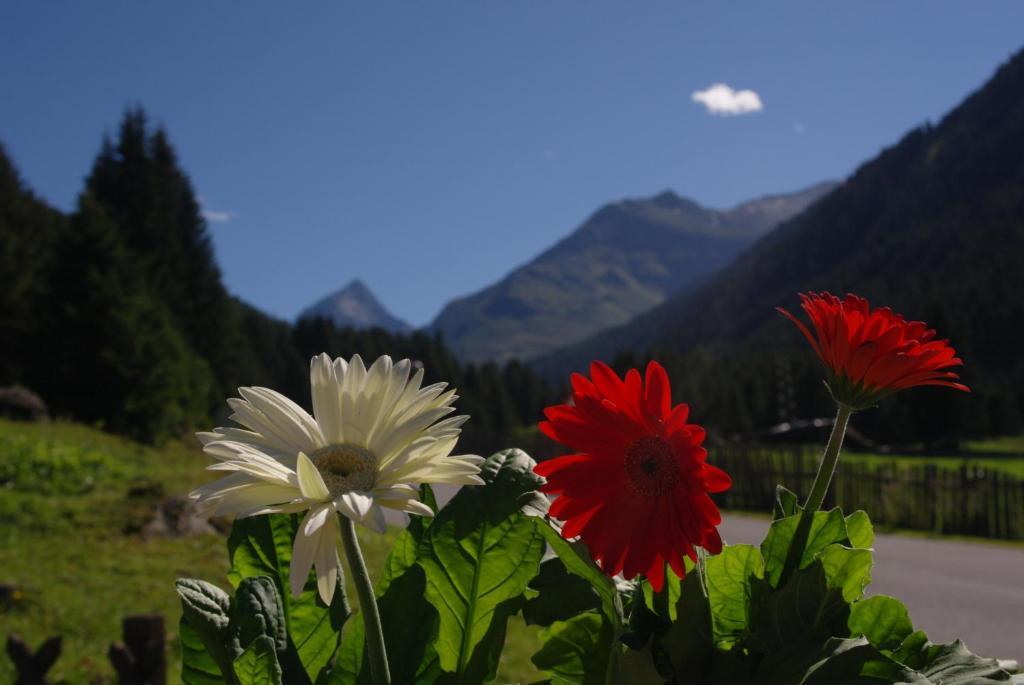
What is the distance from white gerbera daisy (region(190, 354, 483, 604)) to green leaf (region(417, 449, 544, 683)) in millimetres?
51

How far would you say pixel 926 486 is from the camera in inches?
535

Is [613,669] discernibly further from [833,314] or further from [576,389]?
[833,314]

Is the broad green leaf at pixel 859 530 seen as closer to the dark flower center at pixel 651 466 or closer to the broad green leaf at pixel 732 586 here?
the broad green leaf at pixel 732 586

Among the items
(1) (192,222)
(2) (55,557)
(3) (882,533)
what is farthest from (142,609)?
(1) (192,222)

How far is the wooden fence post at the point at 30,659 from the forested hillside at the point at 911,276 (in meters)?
38.5

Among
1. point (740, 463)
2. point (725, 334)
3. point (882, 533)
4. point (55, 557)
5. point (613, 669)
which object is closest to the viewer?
point (613, 669)

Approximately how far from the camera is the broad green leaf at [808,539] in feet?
2.06

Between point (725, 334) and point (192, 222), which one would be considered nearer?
point (192, 222)

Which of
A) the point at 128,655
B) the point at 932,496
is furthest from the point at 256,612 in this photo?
the point at 932,496

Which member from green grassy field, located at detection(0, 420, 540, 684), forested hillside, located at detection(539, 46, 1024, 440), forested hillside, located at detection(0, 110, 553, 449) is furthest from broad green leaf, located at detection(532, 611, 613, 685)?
forested hillside, located at detection(539, 46, 1024, 440)

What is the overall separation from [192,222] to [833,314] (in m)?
35.6

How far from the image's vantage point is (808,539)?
25.4 inches

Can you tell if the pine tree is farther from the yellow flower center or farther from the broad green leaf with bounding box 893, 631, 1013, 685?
the broad green leaf with bounding box 893, 631, 1013, 685

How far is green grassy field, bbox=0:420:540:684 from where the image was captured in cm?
631
